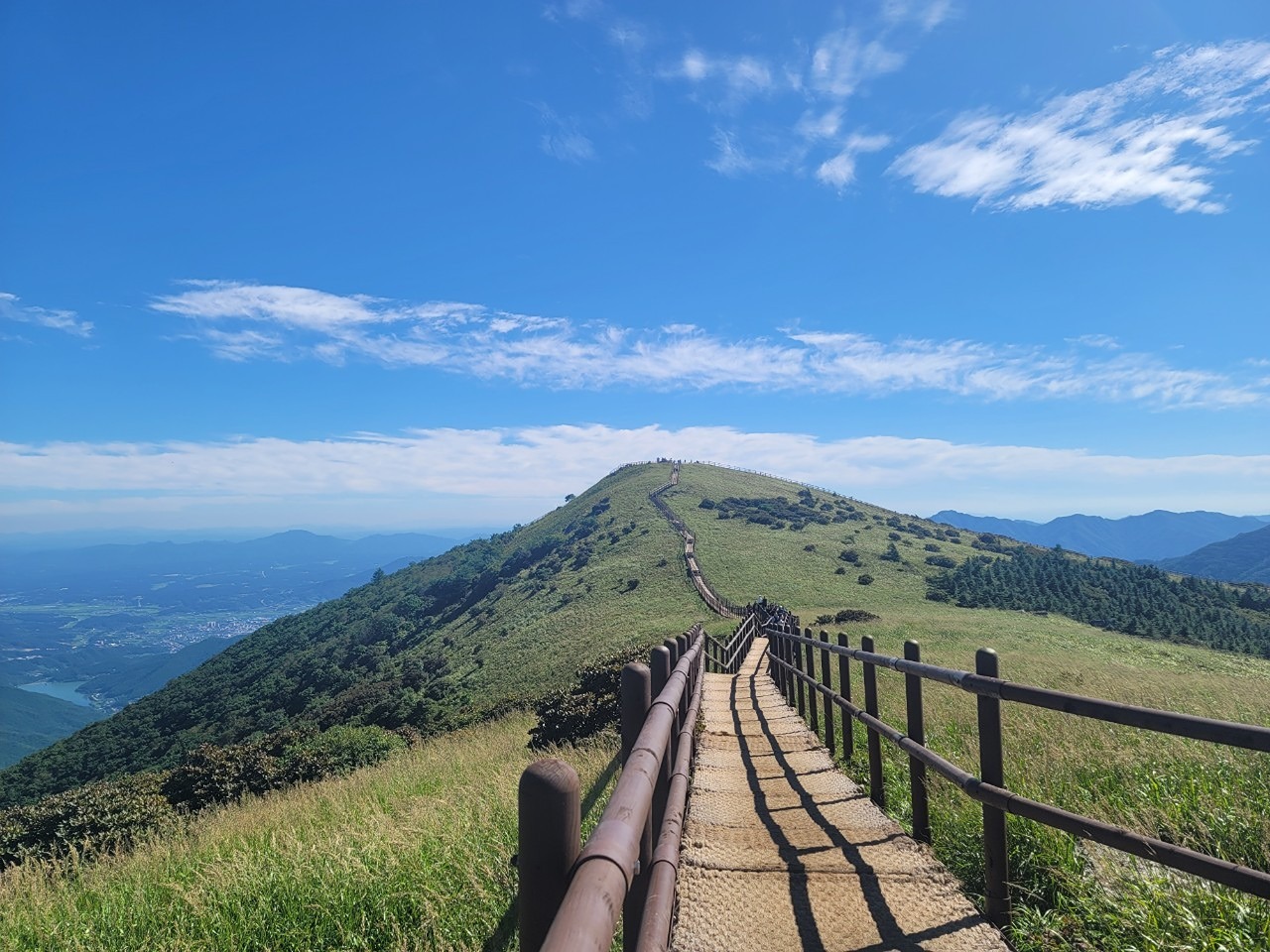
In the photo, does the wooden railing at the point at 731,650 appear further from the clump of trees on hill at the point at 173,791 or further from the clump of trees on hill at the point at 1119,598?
the clump of trees on hill at the point at 1119,598

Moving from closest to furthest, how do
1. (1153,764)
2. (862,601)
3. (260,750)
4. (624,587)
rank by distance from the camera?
(1153,764)
(260,750)
(862,601)
(624,587)

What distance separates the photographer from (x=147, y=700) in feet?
189

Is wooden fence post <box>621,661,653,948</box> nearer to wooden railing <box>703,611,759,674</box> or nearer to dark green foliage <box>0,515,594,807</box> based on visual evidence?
wooden railing <box>703,611,759,674</box>

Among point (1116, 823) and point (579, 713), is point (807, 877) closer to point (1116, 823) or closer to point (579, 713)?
point (1116, 823)

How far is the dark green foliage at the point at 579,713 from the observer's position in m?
12.0

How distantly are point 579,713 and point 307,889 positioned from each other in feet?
27.0

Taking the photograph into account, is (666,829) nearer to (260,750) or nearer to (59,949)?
(59,949)

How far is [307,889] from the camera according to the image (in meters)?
4.54

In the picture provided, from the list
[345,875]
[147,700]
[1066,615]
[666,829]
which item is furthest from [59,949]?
[147,700]

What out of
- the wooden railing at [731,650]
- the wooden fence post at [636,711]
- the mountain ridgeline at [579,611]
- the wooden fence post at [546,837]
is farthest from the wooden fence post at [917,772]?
the wooden railing at [731,650]

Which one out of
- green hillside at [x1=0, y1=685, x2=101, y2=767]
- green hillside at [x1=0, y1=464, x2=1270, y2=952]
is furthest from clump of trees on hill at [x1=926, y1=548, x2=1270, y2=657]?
green hillside at [x1=0, y1=685, x2=101, y2=767]

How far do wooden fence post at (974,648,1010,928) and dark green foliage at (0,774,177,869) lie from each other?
10.0 m

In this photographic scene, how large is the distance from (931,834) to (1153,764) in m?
2.16

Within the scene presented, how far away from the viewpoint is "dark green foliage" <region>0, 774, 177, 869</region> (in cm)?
940
